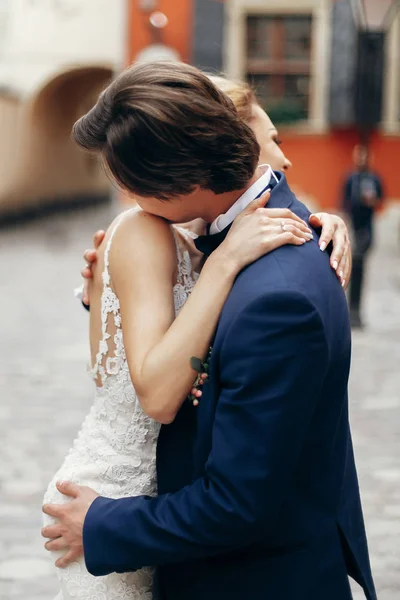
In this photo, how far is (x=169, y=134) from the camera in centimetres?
148

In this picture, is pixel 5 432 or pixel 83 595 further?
pixel 5 432

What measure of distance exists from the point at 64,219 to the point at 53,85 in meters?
3.05

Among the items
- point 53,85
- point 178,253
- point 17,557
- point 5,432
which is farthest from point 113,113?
point 53,85

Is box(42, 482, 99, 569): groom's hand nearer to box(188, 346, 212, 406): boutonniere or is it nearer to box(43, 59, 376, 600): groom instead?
box(43, 59, 376, 600): groom

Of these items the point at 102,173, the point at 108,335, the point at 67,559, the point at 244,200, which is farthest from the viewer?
the point at 102,173

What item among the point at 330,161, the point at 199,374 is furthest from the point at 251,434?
the point at 330,161

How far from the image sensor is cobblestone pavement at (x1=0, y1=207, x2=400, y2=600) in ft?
12.8

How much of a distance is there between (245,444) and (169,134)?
522 mm

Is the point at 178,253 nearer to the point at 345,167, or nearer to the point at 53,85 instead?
the point at 345,167

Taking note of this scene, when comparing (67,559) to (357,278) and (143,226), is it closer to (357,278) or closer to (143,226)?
(143,226)

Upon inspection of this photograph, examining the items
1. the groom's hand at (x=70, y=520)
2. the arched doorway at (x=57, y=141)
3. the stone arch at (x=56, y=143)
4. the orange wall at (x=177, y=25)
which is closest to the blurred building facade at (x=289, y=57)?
the orange wall at (x=177, y=25)

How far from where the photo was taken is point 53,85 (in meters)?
20.3

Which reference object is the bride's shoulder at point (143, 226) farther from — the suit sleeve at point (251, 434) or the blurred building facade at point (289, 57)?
the blurred building facade at point (289, 57)

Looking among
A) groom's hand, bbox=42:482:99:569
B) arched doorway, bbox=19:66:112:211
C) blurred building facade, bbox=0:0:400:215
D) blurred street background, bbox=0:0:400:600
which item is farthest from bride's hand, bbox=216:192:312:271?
arched doorway, bbox=19:66:112:211
